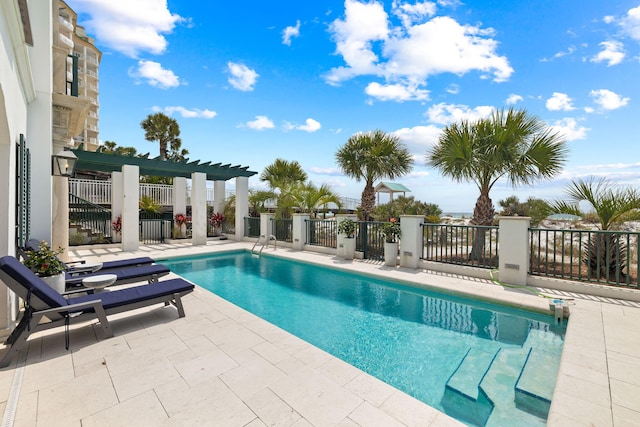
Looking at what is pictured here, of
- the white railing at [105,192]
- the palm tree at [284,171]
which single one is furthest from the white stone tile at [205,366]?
Answer: the palm tree at [284,171]

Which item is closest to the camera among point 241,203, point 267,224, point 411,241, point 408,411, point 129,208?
point 408,411

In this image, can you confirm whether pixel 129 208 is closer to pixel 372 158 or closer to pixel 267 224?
pixel 267 224

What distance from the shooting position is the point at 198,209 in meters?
14.1

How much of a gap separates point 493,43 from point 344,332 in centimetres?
1008

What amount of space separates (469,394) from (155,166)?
1416 cm

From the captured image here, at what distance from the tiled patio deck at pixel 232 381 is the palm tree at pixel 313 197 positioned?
9148mm

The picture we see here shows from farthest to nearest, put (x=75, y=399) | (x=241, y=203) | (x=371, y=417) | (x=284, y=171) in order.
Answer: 1. (x=284, y=171)
2. (x=241, y=203)
3. (x=75, y=399)
4. (x=371, y=417)

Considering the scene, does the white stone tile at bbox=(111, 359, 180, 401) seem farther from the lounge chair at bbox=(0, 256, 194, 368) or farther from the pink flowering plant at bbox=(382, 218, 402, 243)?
the pink flowering plant at bbox=(382, 218, 402, 243)

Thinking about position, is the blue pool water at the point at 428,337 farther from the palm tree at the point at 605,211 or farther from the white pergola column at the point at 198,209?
the white pergola column at the point at 198,209

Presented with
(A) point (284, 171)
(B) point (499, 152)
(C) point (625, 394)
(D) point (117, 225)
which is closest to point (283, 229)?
(A) point (284, 171)

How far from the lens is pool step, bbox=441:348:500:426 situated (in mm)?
2820

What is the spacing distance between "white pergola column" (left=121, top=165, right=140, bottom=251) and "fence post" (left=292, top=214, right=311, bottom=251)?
681 centimetres

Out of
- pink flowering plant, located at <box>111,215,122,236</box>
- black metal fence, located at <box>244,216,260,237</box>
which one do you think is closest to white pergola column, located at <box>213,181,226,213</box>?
black metal fence, located at <box>244,216,260,237</box>

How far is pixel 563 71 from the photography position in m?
9.19
